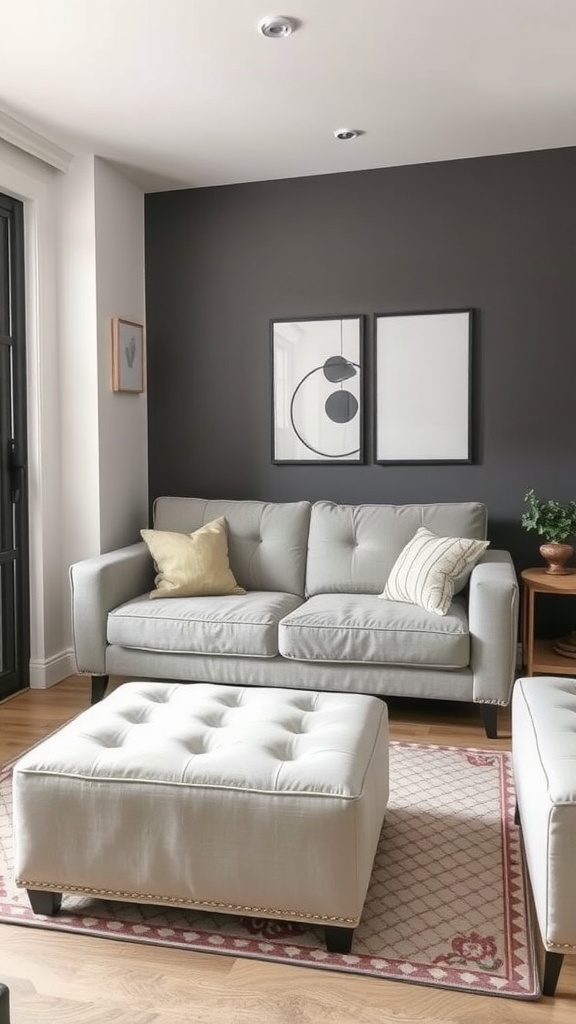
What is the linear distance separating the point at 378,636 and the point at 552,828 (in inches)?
62.8

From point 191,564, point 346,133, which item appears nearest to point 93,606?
point 191,564

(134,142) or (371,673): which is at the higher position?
(134,142)

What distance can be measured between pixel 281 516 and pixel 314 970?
2.41 meters

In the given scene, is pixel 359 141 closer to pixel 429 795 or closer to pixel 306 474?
pixel 306 474

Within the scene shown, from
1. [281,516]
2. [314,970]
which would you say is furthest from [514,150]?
[314,970]

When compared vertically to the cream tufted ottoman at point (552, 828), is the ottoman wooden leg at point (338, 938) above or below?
below

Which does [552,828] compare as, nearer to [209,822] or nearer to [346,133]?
[209,822]

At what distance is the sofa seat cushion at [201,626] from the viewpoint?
3398 millimetres

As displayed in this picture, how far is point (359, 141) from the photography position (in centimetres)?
377

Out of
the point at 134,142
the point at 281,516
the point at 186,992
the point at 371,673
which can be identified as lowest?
the point at 186,992

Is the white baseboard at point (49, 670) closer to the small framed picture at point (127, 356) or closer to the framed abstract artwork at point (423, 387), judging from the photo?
the small framed picture at point (127, 356)

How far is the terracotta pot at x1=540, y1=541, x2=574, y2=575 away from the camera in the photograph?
146 inches

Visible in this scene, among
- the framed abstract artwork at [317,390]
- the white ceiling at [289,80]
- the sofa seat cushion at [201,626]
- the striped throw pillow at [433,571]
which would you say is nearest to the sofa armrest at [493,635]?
the striped throw pillow at [433,571]

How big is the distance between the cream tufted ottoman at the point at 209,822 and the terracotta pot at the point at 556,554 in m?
1.88
